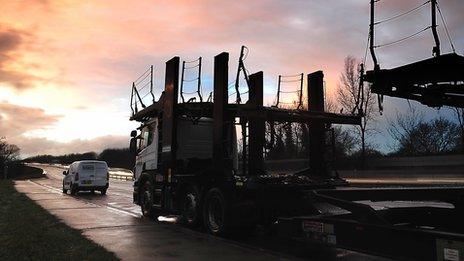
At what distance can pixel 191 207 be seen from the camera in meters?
12.0

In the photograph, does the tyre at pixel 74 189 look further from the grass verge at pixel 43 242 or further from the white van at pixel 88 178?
the grass verge at pixel 43 242

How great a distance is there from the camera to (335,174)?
1157 centimetres

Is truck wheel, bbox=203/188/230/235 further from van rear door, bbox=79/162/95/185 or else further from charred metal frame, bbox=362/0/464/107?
van rear door, bbox=79/162/95/185

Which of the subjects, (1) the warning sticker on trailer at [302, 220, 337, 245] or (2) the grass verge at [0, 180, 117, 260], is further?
(2) the grass verge at [0, 180, 117, 260]

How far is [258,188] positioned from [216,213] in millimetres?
1617

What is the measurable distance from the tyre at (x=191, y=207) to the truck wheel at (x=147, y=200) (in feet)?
6.31

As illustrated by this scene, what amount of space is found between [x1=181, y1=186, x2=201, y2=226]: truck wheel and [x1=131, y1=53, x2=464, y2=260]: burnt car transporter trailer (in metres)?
0.02

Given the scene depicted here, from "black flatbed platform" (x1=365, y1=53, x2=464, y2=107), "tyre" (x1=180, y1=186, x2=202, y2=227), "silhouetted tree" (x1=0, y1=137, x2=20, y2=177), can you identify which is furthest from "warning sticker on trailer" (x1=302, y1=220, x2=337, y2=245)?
"silhouetted tree" (x1=0, y1=137, x2=20, y2=177)

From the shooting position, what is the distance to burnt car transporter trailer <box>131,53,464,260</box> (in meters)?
6.39

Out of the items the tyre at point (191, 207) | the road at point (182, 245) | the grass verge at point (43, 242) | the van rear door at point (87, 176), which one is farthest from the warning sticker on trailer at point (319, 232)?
the van rear door at point (87, 176)

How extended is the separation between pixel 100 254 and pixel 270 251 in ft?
9.48

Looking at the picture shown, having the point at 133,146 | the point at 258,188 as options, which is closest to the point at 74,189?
the point at 133,146

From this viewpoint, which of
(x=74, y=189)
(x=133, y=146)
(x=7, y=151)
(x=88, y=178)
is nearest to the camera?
(x=133, y=146)

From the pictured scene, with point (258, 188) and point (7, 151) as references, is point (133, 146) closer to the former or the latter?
point (258, 188)
